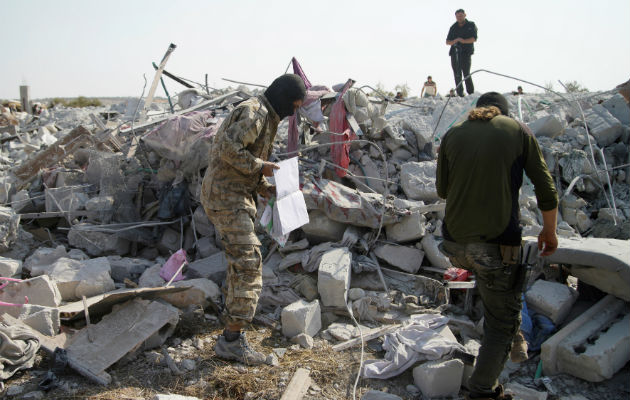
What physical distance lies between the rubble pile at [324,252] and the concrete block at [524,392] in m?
0.02

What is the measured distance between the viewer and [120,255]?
5.11 metres

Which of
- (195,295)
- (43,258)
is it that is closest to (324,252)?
(195,295)

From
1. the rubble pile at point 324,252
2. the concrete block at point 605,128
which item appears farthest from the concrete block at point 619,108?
the rubble pile at point 324,252

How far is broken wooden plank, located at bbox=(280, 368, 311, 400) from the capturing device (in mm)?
2914

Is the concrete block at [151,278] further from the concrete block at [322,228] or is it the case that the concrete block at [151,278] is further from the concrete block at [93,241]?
the concrete block at [322,228]

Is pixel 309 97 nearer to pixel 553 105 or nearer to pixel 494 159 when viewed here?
pixel 494 159

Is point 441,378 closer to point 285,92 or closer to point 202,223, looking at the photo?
point 285,92

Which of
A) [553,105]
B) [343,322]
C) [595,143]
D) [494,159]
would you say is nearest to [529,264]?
[494,159]

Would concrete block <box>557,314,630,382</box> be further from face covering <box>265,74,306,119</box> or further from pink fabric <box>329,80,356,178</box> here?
pink fabric <box>329,80,356,178</box>

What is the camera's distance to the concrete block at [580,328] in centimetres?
321

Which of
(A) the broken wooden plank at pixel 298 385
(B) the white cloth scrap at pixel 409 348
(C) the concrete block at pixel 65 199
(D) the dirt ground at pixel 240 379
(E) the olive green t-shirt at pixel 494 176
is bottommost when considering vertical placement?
(D) the dirt ground at pixel 240 379

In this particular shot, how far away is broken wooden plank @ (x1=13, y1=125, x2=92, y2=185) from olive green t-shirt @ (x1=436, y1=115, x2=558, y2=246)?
532cm

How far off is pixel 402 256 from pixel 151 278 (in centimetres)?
248

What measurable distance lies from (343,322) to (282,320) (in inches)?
22.6
